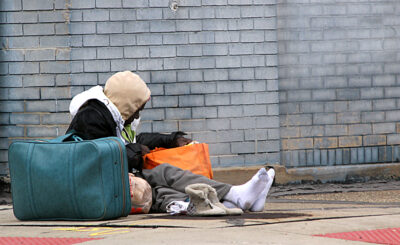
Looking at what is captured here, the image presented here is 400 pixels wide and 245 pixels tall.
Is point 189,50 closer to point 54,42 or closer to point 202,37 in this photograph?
point 202,37

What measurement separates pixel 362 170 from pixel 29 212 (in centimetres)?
471

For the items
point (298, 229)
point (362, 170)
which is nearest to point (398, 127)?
point (362, 170)

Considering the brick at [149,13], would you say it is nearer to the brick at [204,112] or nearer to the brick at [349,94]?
the brick at [204,112]

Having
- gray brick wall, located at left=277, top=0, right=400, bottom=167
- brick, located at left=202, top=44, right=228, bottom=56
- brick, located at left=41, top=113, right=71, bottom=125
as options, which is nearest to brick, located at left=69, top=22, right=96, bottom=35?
brick, located at left=41, top=113, right=71, bottom=125

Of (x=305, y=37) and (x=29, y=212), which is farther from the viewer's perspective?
(x=305, y=37)

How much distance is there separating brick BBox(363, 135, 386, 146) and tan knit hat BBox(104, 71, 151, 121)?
4.04 m

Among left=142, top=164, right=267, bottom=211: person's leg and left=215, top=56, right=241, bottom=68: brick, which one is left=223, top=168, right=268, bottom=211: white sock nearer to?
left=142, top=164, right=267, bottom=211: person's leg

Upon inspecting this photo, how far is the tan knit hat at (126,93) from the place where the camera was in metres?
4.36

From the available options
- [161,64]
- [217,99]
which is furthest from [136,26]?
[217,99]

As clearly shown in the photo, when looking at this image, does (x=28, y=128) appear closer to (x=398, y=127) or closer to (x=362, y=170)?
(x=362, y=170)

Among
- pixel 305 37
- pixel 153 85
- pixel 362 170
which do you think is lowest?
pixel 362 170

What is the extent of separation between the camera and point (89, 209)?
382 centimetres

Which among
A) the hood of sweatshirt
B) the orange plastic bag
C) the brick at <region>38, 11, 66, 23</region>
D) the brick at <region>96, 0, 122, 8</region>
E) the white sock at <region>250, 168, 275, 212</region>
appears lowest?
the white sock at <region>250, 168, 275, 212</region>

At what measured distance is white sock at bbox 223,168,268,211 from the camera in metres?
4.12
